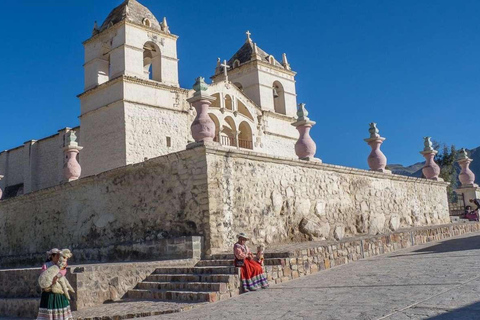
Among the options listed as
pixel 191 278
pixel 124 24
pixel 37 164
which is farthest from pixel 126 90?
pixel 191 278

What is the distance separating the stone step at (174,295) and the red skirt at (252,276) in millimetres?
534

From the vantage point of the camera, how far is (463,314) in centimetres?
424

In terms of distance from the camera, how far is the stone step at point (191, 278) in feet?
22.6

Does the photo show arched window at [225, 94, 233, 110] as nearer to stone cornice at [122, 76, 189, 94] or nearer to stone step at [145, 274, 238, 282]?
stone cornice at [122, 76, 189, 94]

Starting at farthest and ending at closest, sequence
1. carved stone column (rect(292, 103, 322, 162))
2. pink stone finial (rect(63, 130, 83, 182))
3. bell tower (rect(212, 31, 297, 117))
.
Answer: bell tower (rect(212, 31, 297, 117)) → pink stone finial (rect(63, 130, 83, 182)) → carved stone column (rect(292, 103, 322, 162))

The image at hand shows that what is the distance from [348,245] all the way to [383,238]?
1466 millimetres

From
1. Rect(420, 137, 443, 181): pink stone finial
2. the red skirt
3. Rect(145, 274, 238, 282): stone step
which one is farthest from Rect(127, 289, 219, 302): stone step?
Rect(420, 137, 443, 181): pink stone finial

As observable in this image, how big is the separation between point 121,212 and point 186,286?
385cm

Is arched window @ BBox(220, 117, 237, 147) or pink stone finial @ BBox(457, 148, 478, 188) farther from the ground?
arched window @ BBox(220, 117, 237, 147)

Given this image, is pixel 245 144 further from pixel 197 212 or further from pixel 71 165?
pixel 197 212

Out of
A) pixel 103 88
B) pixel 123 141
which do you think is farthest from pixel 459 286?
pixel 103 88

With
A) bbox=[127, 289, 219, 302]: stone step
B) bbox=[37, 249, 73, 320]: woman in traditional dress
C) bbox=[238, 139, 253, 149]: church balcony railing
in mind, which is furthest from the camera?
bbox=[238, 139, 253, 149]: church balcony railing

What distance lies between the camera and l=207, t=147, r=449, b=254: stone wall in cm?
871

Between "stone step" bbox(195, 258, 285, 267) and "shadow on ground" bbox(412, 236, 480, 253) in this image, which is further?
"shadow on ground" bbox(412, 236, 480, 253)
